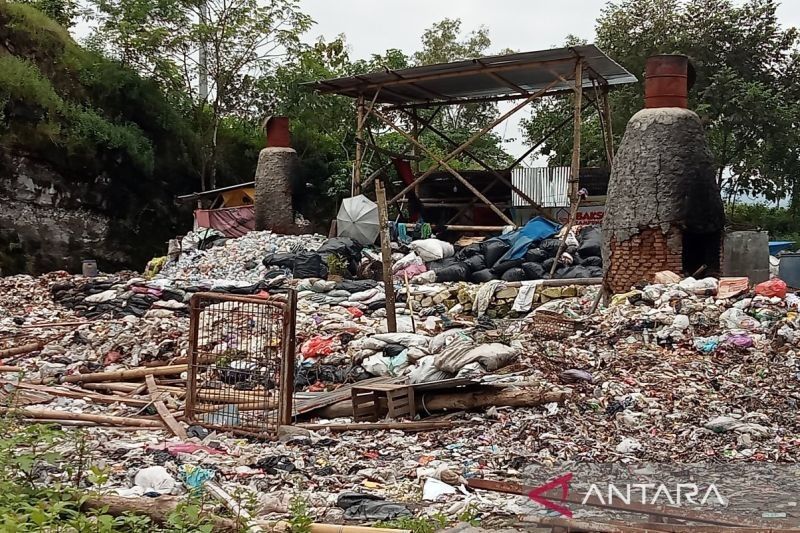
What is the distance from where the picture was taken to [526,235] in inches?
537

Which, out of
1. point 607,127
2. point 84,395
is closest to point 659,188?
point 607,127

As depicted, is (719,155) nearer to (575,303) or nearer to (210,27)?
(575,303)

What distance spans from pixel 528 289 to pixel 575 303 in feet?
2.72

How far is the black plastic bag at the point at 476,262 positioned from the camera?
13.4 meters

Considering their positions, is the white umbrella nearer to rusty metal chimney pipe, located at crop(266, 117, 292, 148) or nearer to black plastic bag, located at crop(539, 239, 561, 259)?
black plastic bag, located at crop(539, 239, 561, 259)

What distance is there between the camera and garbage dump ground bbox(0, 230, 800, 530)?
483 centimetres

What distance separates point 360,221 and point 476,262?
10.3 feet

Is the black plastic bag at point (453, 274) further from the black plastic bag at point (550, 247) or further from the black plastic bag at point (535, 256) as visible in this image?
the black plastic bag at point (550, 247)

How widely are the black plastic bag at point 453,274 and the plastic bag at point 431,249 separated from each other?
2.45 feet

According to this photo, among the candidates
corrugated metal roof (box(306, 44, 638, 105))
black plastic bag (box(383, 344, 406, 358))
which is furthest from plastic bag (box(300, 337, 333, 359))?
corrugated metal roof (box(306, 44, 638, 105))

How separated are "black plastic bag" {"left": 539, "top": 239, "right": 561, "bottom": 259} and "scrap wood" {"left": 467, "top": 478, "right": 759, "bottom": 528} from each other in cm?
864

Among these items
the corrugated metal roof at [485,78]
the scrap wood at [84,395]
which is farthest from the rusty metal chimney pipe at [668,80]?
the scrap wood at [84,395]

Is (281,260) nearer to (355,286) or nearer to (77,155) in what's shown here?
(355,286)

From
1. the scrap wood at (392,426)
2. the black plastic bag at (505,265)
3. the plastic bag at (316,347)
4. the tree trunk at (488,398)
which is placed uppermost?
the black plastic bag at (505,265)
